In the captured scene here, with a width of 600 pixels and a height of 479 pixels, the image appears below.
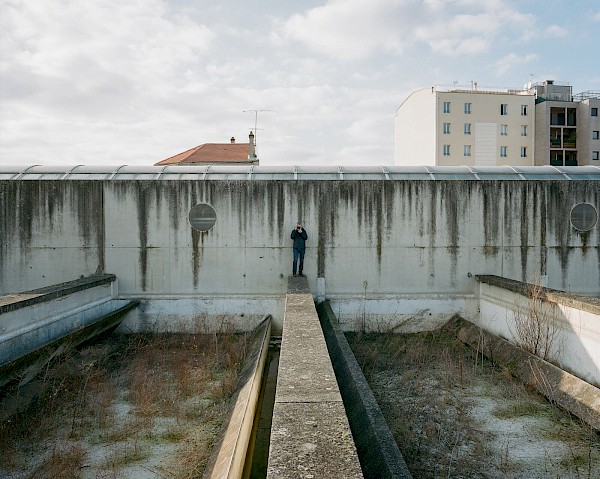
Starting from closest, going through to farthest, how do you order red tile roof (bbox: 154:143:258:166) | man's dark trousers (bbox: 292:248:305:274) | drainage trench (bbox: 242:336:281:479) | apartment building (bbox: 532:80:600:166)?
1. drainage trench (bbox: 242:336:281:479)
2. man's dark trousers (bbox: 292:248:305:274)
3. red tile roof (bbox: 154:143:258:166)
4. apartment building (bbox: 532:80:600:166)

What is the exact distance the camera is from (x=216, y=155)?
34969 mm

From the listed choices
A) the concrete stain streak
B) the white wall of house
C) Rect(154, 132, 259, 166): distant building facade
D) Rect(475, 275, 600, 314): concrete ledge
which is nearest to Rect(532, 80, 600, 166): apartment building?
the white wall of house

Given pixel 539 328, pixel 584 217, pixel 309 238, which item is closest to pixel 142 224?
pixel 309 238

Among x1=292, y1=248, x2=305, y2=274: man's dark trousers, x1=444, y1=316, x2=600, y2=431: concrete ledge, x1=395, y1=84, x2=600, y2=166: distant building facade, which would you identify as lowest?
x1=444, y1=316, x2=600, y2=431: concrete ledge

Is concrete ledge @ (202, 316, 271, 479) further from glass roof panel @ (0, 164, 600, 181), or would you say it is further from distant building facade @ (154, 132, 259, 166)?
distant building facade @ (154, 132, 259, 166)

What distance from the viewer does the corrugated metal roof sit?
12484mm

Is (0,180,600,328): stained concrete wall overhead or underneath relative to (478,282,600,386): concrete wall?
overhead

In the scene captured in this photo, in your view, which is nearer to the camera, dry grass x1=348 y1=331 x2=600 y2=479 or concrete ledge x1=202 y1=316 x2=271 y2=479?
concrete ledge x1=202 y1=316 x2=271 y2=479

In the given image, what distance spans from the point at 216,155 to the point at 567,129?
3109cm

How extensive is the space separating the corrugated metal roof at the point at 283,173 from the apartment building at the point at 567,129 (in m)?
31.7

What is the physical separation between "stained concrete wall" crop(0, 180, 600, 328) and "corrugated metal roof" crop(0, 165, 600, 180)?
811 mm

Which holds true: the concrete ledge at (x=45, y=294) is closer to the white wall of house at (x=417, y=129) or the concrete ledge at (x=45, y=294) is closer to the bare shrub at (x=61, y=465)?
the bare shrub at (x=61, y=465)

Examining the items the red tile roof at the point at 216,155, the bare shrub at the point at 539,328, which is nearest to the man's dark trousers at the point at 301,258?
the bare shrub at the point at 539,328

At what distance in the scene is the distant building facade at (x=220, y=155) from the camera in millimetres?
32938
